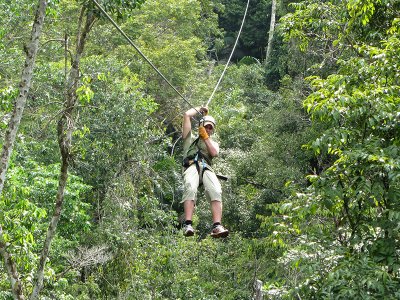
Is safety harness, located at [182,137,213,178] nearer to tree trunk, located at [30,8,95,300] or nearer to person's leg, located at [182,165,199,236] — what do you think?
person's leg, located at [182,165,199,236]

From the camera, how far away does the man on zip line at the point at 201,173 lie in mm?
4758

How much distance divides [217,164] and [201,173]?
904 cm

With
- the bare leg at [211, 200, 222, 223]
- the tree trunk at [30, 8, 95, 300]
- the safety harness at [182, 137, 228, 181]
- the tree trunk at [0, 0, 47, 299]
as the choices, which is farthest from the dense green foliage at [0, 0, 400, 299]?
the safety harness at [182, 137, 228, 181]

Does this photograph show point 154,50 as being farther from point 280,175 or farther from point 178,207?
point 280,175

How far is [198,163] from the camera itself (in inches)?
195

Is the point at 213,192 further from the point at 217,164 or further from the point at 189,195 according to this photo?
the point at 217,164

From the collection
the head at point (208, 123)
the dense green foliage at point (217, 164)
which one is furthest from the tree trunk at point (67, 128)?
the head at point (208, 123)

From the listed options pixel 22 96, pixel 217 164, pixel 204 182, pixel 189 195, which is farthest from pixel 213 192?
pixel 217 164

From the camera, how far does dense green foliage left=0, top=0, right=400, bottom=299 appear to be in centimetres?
461

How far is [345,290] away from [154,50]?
523 inches

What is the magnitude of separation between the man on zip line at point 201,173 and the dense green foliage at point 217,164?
57 centimetres

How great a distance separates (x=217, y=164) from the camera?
14.0 metres

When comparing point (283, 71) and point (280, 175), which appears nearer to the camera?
point (280, 175)

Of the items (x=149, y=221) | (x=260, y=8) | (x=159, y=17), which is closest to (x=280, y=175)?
(x=149, y=221)
